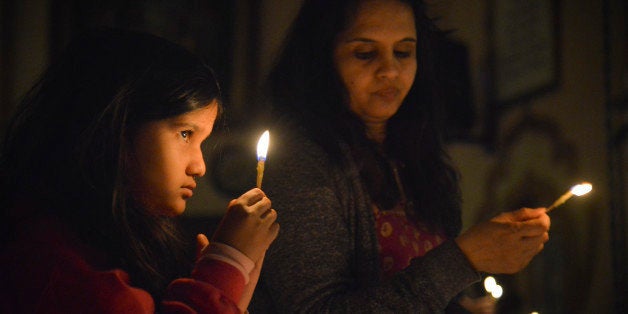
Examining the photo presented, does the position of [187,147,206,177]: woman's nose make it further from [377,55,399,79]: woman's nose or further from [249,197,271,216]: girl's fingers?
[377,55,399,79]: woman's nose

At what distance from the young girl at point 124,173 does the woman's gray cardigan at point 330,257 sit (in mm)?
154

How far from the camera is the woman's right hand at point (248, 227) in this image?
1.18m

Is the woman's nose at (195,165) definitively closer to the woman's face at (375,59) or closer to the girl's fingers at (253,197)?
the girl's fingers at (253,197)

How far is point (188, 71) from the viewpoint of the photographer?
4.25 feet

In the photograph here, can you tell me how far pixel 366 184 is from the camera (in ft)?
5.33

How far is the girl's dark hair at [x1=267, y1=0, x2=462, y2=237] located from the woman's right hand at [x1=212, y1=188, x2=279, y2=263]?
0.40m

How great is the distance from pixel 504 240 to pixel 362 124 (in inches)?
20.9

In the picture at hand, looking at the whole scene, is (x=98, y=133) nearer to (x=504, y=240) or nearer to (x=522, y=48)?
(x=504, y=240)

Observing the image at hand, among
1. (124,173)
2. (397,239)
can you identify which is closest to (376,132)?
(397,239)

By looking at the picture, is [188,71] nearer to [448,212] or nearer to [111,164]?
[111,164]

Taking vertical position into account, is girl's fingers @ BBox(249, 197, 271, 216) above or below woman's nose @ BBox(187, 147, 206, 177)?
below

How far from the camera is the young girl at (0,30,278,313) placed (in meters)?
1.10

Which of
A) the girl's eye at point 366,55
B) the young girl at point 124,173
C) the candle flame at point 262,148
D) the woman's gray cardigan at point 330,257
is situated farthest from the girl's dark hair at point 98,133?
the girl's eye at point 366,55

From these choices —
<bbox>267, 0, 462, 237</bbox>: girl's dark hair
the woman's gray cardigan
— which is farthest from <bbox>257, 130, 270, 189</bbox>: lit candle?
<bbox>267, 0, 462, 237</bbox>: girl's dark hair
